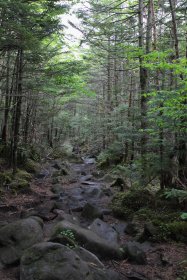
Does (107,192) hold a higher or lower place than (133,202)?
lower

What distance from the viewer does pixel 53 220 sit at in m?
8.87

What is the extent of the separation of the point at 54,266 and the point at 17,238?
5.66 ft

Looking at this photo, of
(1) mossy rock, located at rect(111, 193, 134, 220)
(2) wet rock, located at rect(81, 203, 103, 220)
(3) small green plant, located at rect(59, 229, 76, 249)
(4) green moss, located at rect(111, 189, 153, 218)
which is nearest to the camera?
(3) small green plant, located at rect(59, 229, 76, 249)

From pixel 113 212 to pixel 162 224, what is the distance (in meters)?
2.41

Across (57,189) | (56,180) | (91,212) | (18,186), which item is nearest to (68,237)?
(91,212)

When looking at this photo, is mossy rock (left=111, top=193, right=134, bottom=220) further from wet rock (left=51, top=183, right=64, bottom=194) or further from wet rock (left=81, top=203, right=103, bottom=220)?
wet rock (left=51, top=183, right=64, bottom=194)

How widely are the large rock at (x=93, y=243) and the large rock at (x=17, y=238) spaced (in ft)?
1.59

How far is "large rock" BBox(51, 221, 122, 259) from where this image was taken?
263 inches

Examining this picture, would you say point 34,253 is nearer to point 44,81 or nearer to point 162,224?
point 162,224

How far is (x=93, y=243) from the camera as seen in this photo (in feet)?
22.3

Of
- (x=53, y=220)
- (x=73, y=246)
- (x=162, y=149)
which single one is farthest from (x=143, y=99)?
(x=73, y=246)

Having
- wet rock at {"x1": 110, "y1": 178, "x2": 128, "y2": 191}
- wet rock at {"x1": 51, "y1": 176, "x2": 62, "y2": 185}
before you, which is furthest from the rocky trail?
wet rock at {"x1": 51, "y1": 176, "x2": 62, "y2": 185}

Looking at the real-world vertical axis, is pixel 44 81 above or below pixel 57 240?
above

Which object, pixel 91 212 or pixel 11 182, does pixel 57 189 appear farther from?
pixel 91 212
